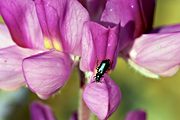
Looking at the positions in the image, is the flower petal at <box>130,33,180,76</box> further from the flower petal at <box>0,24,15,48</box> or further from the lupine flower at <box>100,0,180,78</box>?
the flower petal at <box>0,24,15,48</box>

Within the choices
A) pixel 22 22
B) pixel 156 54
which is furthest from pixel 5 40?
pixel 156 54

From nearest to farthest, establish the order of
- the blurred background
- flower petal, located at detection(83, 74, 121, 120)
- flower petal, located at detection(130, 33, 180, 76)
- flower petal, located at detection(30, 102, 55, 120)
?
1. flower petal, located at detection(83, 74, 121, 120)
2. flower petal, located at detection(130, 33, 180, 76)
3. flower petal, located at detection(30, 102, 55, 120)
4. the blurred background

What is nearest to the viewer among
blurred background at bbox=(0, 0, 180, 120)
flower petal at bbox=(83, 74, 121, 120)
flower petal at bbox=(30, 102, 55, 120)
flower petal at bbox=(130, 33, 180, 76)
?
flower petal at bbox=(83, 74, 121, 120)

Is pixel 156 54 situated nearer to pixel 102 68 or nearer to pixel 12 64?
pixel 102 68

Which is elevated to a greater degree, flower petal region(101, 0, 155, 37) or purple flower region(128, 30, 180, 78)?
flower petal region(101, 0, 155, 37)

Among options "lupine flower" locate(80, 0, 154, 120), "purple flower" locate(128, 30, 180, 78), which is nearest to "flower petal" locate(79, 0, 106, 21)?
"lupine flower" locate(80, 0, 154, 120)

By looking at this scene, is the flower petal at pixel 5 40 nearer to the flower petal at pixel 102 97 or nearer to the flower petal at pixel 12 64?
the flower petal at pixel 12 64
